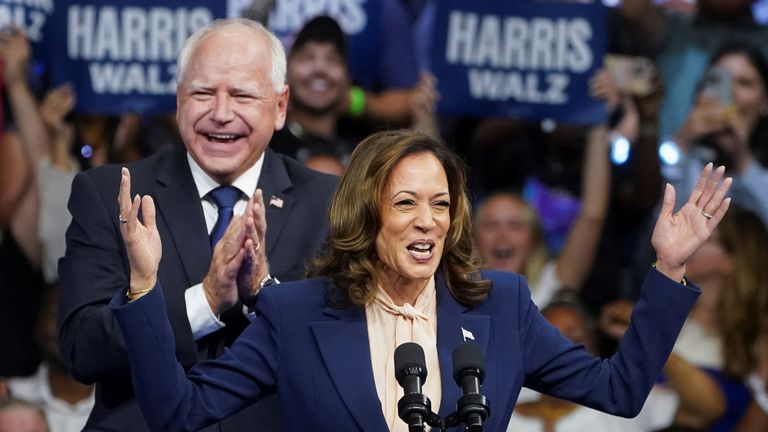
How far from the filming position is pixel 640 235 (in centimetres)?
542

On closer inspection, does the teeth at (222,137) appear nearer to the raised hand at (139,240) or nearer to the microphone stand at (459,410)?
the raised hand at (139,240)

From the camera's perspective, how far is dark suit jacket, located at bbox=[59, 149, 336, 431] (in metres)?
2.83

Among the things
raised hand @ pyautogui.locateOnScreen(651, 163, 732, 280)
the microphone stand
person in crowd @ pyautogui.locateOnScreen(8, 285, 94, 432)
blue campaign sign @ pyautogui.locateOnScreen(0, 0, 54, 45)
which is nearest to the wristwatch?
the microphone stand

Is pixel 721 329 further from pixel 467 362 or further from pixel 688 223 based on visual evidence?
pixel 467 362

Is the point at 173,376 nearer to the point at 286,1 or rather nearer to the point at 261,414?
the point at 261,414

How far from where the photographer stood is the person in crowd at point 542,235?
5.37 meters

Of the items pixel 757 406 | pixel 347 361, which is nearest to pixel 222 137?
pixel 347 361

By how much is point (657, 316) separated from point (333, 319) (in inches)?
24.7

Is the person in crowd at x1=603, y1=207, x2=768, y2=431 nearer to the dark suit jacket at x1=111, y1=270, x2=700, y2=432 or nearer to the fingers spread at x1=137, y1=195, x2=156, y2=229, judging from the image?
the dark suit jacket at x1=111, y1=270, x2=700, y2=432

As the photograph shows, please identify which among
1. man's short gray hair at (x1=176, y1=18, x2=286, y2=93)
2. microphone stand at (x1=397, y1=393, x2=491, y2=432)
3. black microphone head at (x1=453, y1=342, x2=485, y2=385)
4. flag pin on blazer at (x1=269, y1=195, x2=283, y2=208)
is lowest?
microphone stand at (x1=397, y1=393, x2=491, y2=432)

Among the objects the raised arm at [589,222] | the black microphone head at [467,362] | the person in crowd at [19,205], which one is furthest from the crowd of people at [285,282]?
the raised arm at [589,222]

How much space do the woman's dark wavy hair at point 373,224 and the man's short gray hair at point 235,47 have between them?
0.48 m

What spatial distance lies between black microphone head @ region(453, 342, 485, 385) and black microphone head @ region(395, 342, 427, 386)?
6 centimetres

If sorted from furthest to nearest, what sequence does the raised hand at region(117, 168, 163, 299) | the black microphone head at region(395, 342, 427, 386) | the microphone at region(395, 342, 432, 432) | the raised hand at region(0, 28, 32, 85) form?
the raised hand at region(0, 28, 32, 85) < the raised hand at region(117, 168, 163, 299) < the black microphone head at region(395, 342, 427, 386) < the microphone at region(395, 342, 432, 432)
